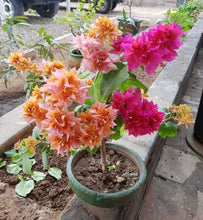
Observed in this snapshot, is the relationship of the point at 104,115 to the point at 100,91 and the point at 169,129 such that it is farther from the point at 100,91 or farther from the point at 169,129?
the point at 169,129

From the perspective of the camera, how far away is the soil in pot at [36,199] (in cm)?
119

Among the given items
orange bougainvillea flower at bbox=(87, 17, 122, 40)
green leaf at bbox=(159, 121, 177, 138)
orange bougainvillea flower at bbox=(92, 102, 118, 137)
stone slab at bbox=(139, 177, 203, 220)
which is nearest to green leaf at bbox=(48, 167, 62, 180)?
stone slab at bbox=(139, 177, 203, 220)

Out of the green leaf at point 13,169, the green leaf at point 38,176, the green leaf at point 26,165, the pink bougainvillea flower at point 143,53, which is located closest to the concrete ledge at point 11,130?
the green leaf at point 13,169

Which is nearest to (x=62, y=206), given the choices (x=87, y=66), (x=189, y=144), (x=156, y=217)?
(x=156, y=217)

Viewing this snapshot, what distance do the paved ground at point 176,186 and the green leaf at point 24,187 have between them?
741 millimetres

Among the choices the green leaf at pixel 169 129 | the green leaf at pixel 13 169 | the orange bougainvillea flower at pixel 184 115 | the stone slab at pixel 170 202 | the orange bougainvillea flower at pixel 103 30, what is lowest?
→ the stone slab at pixel 170 202

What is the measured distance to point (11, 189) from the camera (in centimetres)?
133

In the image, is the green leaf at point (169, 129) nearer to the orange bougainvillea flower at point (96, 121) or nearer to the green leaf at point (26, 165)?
the orange bougainvillea flower at point (96, 121)

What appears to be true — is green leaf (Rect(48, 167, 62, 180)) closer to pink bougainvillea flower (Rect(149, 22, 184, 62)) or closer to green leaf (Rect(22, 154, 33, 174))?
green leaf (Rect(22, 154, 33, 174))

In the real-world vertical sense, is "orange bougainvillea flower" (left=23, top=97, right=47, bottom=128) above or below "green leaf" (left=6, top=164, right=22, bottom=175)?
above

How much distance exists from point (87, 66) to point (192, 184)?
1.43 metres

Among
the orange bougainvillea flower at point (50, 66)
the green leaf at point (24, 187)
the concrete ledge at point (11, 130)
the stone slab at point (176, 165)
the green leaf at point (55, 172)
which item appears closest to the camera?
the orange bougainvillea flower at point (50, 66)

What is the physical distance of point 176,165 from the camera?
1839 mm

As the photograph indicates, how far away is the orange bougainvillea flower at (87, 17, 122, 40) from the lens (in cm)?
76
